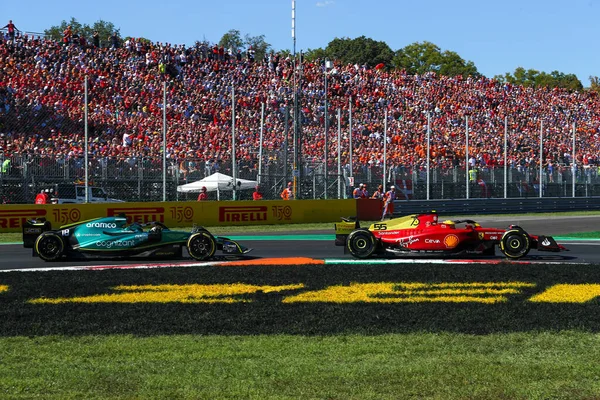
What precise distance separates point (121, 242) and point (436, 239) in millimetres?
6189

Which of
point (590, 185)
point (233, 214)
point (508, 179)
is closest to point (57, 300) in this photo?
point (233, 214)

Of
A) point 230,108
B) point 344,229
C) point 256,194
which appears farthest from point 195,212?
point 344,229

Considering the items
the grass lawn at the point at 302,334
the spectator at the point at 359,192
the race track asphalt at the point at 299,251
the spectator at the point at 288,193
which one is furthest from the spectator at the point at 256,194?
the grass lawn at the point at 302,334

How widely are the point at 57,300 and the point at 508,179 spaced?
30422mm

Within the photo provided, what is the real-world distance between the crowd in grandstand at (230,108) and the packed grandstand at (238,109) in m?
0.06

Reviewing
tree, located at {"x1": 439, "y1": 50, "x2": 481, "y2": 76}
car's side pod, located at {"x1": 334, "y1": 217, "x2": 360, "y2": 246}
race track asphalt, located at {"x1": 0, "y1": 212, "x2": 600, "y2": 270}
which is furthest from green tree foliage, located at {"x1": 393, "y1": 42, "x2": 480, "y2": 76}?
car's side pod, located at {"x1": 334, "y1": 217, "x2": 360, "y2": 246}

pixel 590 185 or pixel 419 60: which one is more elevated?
pixel 419 60

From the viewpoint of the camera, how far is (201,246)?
1703cm

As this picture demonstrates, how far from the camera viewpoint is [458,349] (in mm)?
8609

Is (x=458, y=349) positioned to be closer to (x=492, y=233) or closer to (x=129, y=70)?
(x=492, y=233)

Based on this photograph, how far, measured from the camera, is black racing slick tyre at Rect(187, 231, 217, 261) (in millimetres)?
17016

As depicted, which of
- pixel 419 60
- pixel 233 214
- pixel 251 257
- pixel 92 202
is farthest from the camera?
pixel 419 60

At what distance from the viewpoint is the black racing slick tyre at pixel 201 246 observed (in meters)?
17.0

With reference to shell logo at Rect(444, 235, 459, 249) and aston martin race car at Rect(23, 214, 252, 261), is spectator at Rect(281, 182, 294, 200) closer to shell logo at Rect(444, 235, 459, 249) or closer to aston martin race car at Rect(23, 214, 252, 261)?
aston martin race car at Rect(23, 214, 252, 261)
